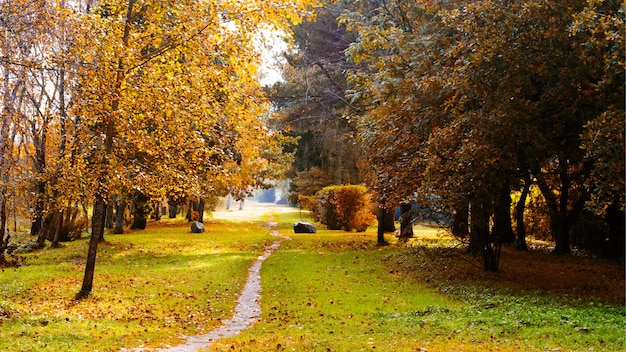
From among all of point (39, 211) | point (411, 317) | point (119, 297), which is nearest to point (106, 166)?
point (119, 297)

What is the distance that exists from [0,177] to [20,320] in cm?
825

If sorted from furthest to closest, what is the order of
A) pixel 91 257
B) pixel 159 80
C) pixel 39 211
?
pixel 39 211
pixel 91 257
pixel 159 80

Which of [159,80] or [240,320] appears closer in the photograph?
[240,320]

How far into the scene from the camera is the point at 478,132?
40.4ft

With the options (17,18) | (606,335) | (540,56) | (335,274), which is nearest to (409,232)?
(335,274)

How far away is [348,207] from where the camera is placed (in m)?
35.4

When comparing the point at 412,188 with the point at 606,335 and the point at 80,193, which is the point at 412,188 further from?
the point at 80,193

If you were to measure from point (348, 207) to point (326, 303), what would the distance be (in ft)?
73.5

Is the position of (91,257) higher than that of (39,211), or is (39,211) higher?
(39,211)

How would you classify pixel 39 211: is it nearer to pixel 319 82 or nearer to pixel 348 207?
pixel 319 82

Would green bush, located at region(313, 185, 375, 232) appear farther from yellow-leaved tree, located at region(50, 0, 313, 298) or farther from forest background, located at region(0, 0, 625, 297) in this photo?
yellow-leaved tree, located at region(50, 0, 313, 298)

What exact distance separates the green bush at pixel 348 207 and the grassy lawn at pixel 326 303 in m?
12.3

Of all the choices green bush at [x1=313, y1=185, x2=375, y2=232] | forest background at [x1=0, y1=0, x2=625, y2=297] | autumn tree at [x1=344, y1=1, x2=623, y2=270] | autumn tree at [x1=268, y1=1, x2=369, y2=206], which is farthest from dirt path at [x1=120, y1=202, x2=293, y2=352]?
green bush at [x1=313, y1=185, x2=375, y2=232]

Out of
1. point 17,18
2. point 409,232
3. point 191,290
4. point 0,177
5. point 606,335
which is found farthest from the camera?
point 409,232
